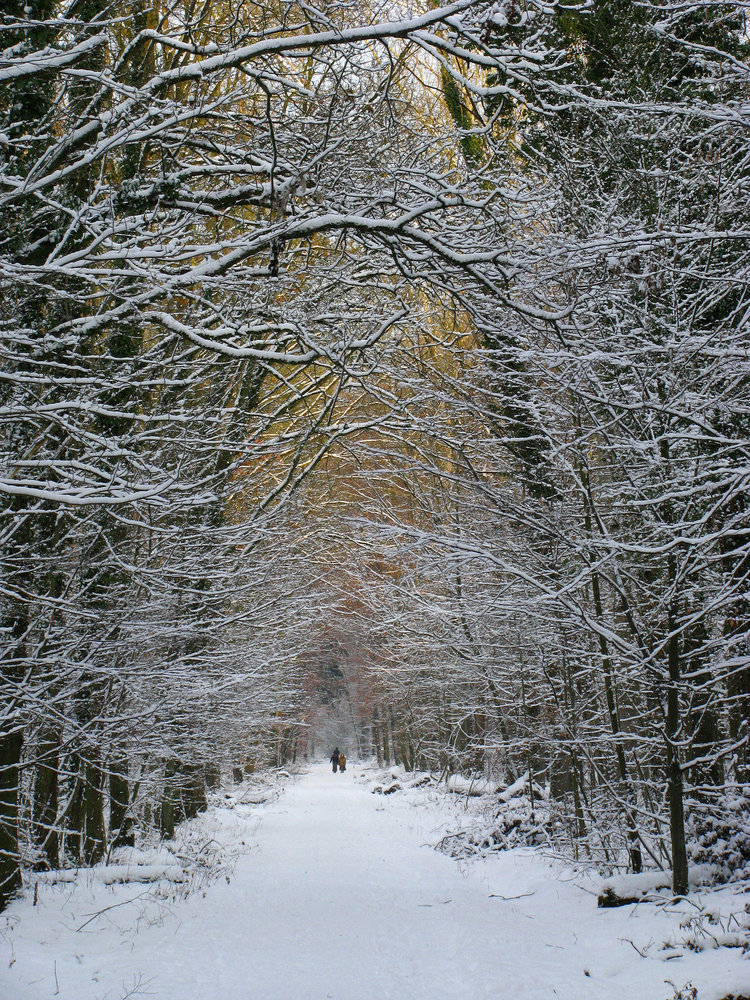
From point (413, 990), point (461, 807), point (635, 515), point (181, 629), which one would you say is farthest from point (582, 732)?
point (461, 807)

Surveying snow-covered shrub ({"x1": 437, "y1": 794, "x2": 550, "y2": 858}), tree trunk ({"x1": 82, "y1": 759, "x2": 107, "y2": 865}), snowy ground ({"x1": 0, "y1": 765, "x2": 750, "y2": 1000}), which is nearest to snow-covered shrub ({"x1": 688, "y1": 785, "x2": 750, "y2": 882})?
snowy ground ({"x1": 0, "y1": 765, "x2": 750, "y2": 1000})

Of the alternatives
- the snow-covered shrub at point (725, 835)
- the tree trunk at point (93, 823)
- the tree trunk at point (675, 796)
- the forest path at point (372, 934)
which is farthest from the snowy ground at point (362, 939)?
the tree trunk at point (93, 823)

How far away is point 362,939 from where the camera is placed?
7.07 meters

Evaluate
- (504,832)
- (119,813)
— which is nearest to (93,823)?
Result: (119,813)

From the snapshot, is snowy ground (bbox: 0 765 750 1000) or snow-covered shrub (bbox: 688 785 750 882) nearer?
snowy ground (bbox: 0 765 750 1000)

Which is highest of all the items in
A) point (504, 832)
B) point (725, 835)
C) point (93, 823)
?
point (725, 835)

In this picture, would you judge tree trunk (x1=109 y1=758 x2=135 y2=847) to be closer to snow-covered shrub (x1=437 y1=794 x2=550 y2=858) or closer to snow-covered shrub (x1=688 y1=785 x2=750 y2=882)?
snow-covered shrub (x1=437 y1=794 x2=550 y2=858)

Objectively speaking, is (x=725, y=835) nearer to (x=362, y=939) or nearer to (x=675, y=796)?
(x=675, y=796)

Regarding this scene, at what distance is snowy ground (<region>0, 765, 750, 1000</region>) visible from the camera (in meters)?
5.30

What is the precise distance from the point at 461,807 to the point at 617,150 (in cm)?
1425

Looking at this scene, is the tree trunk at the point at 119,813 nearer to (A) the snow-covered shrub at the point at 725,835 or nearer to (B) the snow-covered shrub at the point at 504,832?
(B) the snow-covered shrub at the point at 504,832

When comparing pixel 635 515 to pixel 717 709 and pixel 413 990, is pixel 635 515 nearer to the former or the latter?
pixel 717 709

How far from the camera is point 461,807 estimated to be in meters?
17.1

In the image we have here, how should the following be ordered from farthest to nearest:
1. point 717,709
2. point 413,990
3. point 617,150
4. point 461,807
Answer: point 461,807, point 617,150, point 717,709, point 413,990
